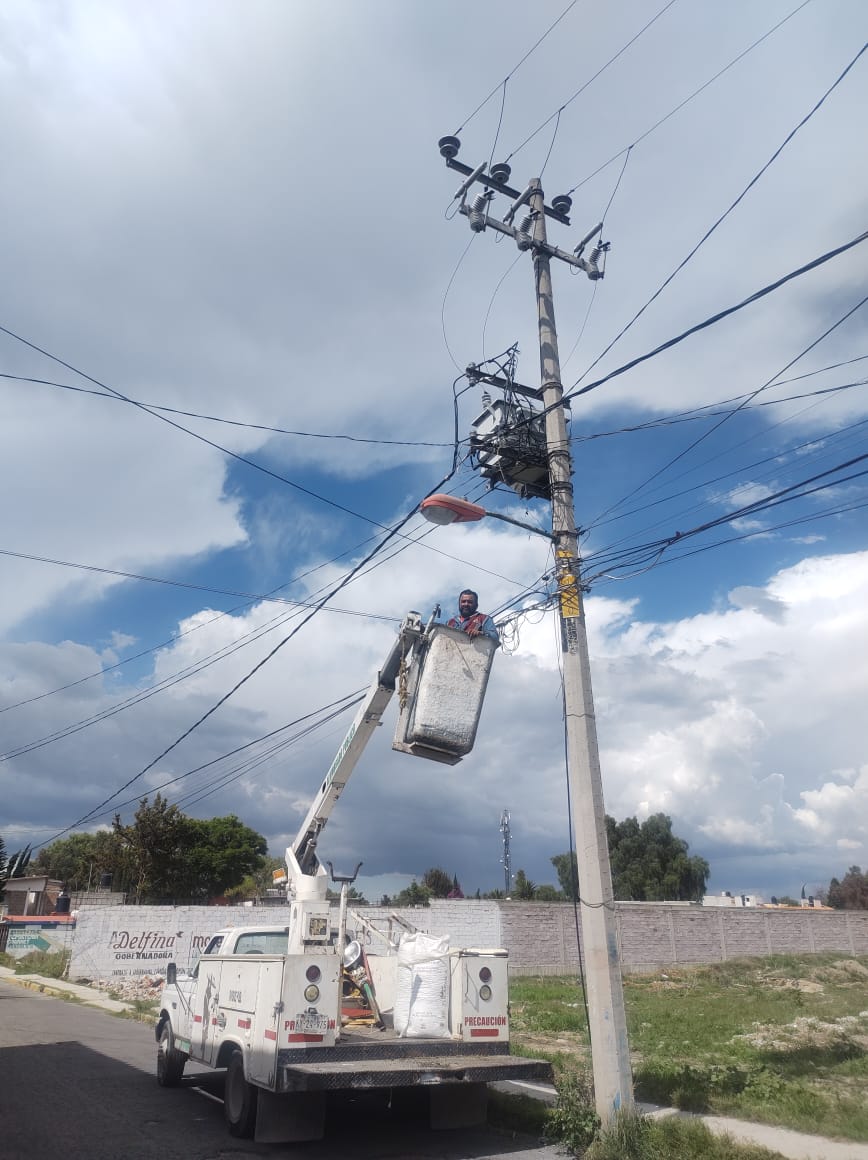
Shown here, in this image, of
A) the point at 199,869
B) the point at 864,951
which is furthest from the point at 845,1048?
the point at 199,869

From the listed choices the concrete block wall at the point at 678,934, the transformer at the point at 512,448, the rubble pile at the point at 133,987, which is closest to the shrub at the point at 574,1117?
the transformer at the point at 512,448

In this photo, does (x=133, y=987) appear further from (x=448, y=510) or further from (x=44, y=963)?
(x=448, y=510)

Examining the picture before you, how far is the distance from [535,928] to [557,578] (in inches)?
785

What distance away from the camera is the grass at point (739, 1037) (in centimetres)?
862

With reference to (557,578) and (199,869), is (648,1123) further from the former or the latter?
(199,869)

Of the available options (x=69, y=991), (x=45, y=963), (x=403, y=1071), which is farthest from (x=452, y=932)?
(x=403, y=1071)

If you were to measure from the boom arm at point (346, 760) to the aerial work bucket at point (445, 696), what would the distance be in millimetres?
415

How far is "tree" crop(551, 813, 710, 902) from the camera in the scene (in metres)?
65.7

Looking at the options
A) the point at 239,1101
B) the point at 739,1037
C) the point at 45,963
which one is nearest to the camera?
the point at 239,1101

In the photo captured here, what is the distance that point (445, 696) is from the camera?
360 inches

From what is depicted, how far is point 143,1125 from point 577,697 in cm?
601

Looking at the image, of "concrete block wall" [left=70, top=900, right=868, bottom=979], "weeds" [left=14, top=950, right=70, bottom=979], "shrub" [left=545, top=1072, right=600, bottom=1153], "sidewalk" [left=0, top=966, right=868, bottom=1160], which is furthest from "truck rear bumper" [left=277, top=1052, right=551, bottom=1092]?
"weeds" [left=14, top=950, right=70, bottom=979]

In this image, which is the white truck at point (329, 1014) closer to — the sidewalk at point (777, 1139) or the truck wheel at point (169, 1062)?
the truck wheel at point (169, 1062)

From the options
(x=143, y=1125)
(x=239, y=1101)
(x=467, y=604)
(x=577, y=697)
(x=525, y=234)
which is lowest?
(x=143, y=1125)
